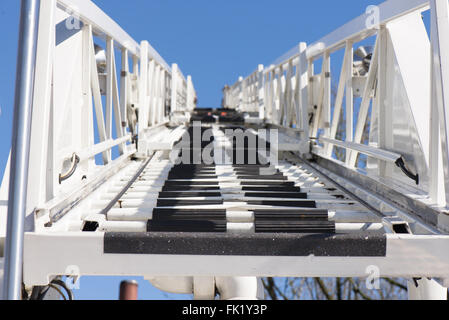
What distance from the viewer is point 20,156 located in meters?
2.00

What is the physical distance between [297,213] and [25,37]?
1879mm

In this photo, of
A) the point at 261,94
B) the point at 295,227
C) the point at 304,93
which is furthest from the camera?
the point at 261,94

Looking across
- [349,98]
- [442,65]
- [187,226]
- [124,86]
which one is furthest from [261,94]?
[187,226]

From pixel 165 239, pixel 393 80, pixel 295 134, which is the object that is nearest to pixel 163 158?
pixel 295 134

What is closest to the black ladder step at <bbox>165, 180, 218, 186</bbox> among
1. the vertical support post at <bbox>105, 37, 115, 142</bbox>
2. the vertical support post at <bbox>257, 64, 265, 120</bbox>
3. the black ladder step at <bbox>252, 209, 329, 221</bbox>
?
the vertical support post at <bbox>105, 37, 115, 142</bbox>

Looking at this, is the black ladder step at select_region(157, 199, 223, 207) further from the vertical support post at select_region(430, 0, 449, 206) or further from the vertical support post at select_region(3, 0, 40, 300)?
the vertical support post at select_region(430, 0, 449, 206)

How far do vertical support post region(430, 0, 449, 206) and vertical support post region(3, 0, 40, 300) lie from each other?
86.5 inches

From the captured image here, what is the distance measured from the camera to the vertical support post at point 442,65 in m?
2.56

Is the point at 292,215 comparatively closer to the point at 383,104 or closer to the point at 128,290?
the point at 383,104

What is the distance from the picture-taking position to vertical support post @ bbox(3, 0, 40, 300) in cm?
198

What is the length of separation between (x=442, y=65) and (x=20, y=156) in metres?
2.31

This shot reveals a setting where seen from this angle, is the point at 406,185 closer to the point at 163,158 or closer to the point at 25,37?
the point at 25,37
